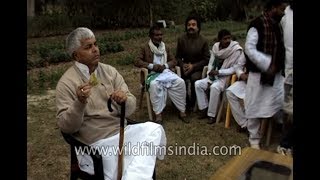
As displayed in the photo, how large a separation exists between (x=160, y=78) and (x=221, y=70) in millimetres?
823

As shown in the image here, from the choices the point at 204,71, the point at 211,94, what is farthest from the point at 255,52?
the point at 204,71

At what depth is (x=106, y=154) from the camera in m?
2.91

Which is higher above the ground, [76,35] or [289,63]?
[76,35]

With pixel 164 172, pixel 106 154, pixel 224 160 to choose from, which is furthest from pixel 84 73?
pixel 224 160

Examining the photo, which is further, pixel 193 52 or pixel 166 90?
pixel 193 52

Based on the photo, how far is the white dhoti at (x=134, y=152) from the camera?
2811mm

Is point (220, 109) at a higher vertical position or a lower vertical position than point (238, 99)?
lower

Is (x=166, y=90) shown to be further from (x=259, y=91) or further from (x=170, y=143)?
(x=259, y=91)

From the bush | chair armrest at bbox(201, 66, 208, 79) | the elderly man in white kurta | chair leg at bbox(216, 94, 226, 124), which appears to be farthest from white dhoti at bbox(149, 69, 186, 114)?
the bush

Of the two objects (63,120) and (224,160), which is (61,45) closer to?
(224,160)

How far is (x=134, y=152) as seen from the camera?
295 cm

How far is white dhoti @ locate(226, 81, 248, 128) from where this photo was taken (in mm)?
4984

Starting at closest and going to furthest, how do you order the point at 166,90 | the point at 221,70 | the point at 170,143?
the point at 170,143, the point at 221,70, the point at 166,90
